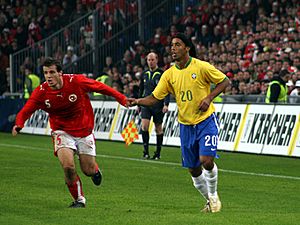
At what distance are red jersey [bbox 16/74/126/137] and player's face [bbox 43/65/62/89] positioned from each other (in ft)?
0.37

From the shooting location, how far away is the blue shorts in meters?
12.4

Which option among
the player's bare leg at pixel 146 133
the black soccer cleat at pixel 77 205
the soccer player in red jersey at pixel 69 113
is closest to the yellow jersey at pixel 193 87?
the soccer player in red jersey at pixel 69 113

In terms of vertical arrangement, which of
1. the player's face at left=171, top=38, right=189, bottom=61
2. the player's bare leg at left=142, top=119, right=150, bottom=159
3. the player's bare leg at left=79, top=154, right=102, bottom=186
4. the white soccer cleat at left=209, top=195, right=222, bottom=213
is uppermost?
the player's face at left=171, top=38, right=189, bottom=61

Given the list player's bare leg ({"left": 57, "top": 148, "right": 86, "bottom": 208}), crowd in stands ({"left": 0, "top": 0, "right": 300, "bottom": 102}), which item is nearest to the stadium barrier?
crowd in stands ({"left": 0, "top": 0, "right": 300, "bottom": 102})

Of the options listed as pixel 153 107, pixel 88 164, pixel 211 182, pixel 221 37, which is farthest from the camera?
pixel 221 37

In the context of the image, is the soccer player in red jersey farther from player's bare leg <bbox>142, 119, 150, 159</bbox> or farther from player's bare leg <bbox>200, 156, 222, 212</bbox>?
player's bare leg <bbox>142, 119, 150, 159</bbox>

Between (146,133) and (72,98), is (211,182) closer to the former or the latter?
(72,98)

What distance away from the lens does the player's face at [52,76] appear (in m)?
13.1

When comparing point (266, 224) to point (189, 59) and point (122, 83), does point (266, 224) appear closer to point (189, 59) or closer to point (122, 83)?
point (189, 59)

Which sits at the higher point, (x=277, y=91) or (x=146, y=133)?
(x=277, y=91)

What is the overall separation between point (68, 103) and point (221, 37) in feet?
70.3

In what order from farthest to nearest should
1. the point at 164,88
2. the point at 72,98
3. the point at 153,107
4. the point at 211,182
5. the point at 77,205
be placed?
1. the point at 153,107
2. the point at 72,98
3. the point at 77,205
4. the point at 164,88
5. the point at 211,182

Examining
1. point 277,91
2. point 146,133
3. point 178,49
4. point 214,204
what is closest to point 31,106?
point 178,49

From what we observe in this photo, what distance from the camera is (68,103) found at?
13.3 m
